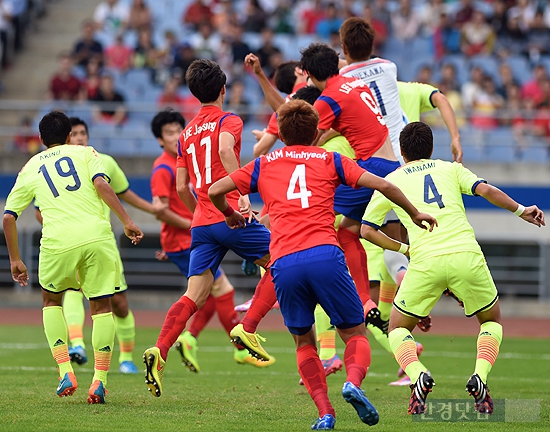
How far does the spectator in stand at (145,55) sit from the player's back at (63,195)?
13.6 meters

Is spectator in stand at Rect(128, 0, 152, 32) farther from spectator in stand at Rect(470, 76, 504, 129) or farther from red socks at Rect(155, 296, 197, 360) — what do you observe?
red socks at Rect(155, 296, 197, 360)

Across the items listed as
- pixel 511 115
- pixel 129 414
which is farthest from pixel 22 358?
pixel 511 115

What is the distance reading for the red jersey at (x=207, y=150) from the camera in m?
8.04

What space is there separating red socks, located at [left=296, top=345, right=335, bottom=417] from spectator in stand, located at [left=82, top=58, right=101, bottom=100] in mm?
14234

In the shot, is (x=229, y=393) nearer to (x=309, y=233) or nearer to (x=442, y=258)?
(x=442, y=258)

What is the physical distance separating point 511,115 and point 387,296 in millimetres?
10154

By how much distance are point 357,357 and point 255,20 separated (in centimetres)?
1697

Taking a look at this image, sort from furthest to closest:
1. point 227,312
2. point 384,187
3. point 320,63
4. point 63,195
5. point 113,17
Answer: point 113,17 < point 227,312 < point 320,63 < point 63,195 < point 384,187

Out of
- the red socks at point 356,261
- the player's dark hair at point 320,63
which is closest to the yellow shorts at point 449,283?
the red socks at point 356,261

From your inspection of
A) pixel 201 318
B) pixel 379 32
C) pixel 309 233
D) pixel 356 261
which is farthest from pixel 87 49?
pixel 309 233

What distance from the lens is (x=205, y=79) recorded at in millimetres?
8062

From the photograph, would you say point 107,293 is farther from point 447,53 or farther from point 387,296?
point 447,53

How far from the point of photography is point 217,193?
667 cm

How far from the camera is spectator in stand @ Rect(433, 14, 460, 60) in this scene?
21.4 meters
